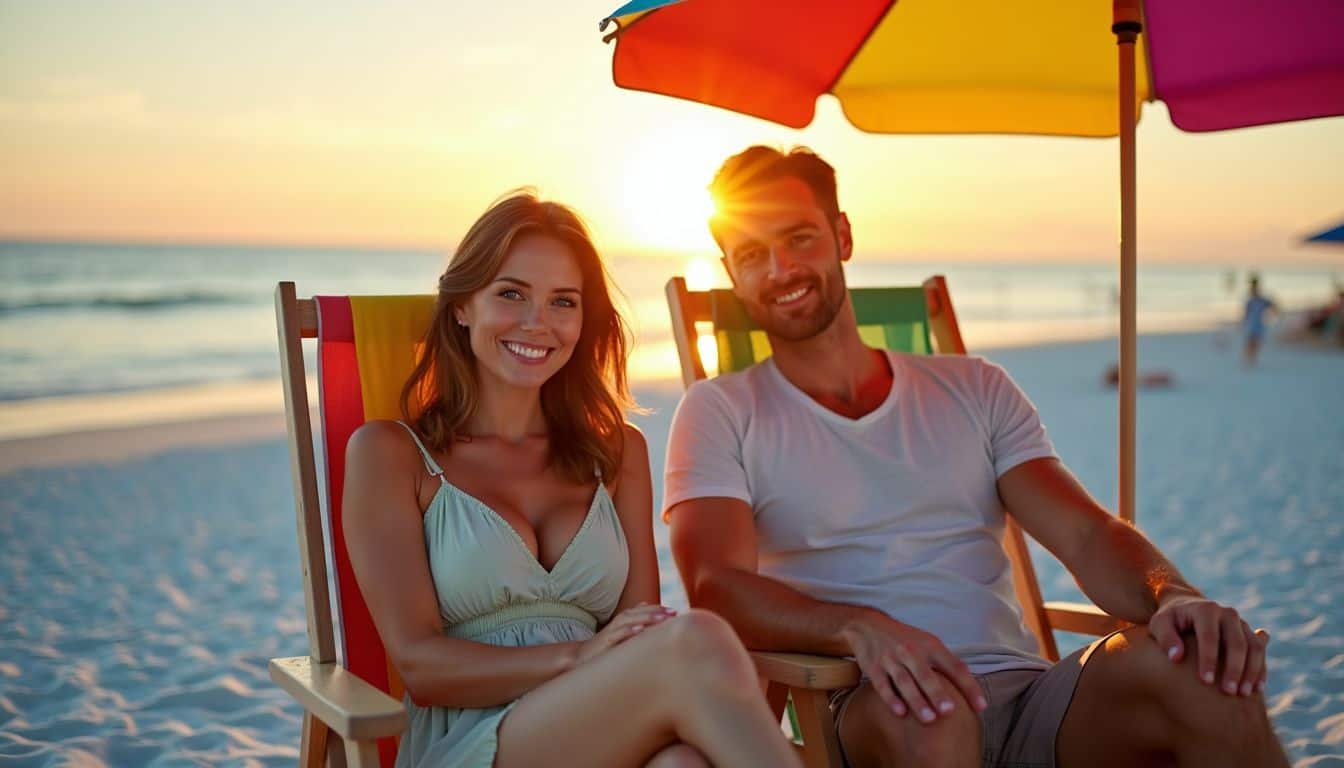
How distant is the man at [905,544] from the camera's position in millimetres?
1964

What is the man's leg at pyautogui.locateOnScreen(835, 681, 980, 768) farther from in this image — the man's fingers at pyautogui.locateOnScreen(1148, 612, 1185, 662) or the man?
the man's fingers at pyautogui.locateOnScreen(1148, 612, 1185, 662)

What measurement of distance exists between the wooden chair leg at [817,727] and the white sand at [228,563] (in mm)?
1726

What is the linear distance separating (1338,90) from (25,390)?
37.6ft

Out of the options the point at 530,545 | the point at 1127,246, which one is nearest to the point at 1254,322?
the point at 1127,246

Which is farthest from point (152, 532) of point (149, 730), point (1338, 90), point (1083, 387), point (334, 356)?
point (1083, 387)

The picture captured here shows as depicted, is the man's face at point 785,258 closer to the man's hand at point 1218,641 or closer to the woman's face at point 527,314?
the woman's face at point 527,314

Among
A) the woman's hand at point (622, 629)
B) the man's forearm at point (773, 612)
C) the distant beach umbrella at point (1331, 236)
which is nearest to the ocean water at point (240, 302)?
the man's forearm at point (773, 612)

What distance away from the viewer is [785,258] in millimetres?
2664

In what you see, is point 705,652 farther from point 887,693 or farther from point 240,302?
point 240,302

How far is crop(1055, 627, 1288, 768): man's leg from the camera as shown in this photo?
1908mm

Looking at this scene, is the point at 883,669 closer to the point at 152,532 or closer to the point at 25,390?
the point at 152,532

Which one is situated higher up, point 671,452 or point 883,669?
point 671,452

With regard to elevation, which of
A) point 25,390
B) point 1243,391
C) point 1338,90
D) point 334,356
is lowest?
point 1243,391

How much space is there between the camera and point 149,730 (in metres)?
3.43
